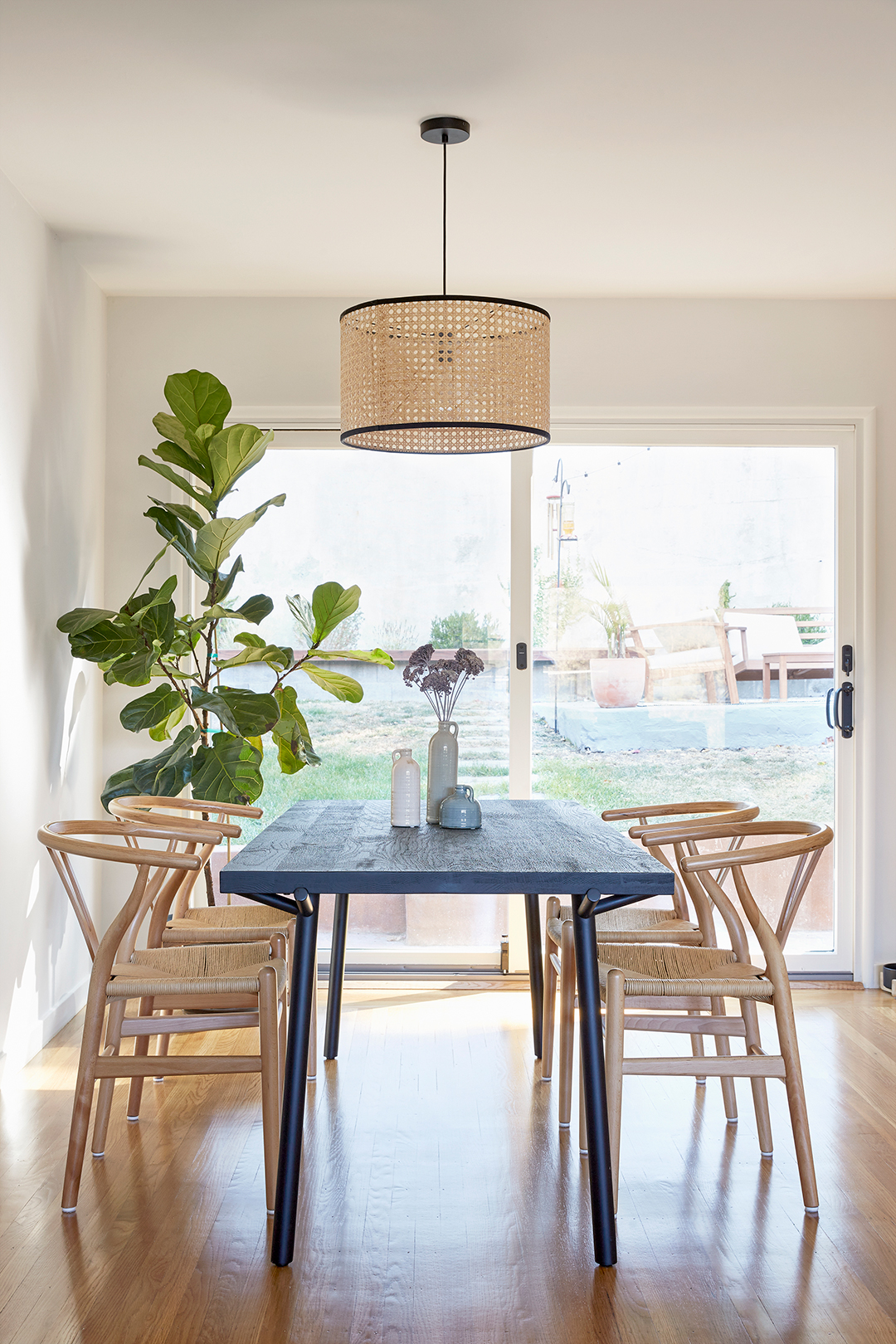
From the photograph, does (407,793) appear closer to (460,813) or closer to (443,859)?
(460,813)

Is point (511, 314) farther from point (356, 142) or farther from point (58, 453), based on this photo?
point (58, 453)

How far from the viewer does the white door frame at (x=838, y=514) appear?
4.62m

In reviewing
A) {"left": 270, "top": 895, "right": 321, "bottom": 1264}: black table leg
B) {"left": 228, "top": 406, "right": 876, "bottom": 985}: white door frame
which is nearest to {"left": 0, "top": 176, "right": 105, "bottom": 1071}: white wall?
{"left": 228, "top": 406, "right": 876, "bottom": 985}: white door frame

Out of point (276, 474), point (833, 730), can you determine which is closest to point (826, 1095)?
point (833, 730)

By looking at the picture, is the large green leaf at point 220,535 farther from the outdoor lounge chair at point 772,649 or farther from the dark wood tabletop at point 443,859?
the outdoor lounge chair at point 772,649

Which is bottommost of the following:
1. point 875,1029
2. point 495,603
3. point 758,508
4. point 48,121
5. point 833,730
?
point 875,1029

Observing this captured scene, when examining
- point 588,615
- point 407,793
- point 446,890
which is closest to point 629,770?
point 588,615

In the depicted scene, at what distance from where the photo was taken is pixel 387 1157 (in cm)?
288

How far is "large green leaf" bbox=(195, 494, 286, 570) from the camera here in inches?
155

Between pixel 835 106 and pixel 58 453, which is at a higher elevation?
pixel 835 106

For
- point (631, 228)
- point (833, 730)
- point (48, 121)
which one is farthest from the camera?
point (833, 730)

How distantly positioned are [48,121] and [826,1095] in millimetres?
3465

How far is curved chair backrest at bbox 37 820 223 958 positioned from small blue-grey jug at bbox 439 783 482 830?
602mm

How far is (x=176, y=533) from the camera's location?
4.05m
